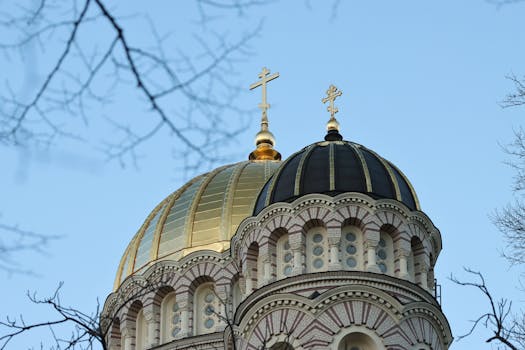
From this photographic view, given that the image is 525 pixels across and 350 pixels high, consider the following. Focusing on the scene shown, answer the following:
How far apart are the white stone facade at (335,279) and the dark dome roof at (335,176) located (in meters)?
0.55

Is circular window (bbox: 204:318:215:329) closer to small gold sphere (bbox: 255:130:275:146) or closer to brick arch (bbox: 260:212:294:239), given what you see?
brick arch (bbox: 260:212:294:239)

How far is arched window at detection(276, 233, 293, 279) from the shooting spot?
27.1m

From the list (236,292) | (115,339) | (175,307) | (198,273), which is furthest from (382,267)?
(115,339)

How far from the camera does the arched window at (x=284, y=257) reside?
27.1 meters

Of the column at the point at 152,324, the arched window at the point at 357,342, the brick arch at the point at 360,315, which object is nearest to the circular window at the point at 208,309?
the column at the point at 152,324

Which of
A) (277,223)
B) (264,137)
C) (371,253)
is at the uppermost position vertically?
(264,137)

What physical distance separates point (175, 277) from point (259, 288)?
5818 mm

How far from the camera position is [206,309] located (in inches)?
1251

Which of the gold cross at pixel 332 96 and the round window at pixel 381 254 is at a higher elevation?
the gold cross at pixel 332 96

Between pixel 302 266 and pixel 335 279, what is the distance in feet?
2.86

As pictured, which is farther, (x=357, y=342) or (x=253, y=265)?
(x=253, y=265)

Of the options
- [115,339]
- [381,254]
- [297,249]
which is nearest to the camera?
[297,249]

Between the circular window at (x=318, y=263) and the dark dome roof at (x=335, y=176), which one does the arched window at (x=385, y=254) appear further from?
the circular window at (x=318, y=263)

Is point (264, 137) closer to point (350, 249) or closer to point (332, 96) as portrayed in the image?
point (332, 96)
